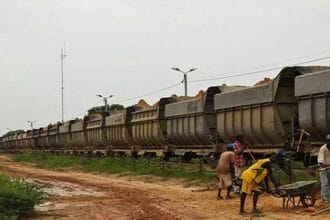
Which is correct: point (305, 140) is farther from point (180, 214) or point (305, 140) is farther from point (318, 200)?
point (180, 214)

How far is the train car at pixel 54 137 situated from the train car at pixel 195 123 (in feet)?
98.9

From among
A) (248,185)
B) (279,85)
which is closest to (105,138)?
(279,85)

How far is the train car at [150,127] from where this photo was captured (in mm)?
30266

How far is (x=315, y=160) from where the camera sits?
16.7 metres

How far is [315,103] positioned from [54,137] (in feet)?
Answer: 151

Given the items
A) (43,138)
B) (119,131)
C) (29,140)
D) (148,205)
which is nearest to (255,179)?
(148,205)

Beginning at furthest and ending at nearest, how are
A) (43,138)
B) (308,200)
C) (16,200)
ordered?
(43,138)
(16,200)
(308,200)

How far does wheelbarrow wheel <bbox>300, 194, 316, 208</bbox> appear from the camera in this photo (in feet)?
40.1

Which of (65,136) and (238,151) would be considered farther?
(65,136)

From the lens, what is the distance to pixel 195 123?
25.8 metres

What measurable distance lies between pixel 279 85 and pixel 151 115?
14.0m

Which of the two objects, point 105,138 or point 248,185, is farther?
point 105,138

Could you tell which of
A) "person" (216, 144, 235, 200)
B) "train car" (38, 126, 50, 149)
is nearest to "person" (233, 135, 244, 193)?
"person" (216, 144, 235, 200)

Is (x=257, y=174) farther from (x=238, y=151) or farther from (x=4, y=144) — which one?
(x=4, y=144)
